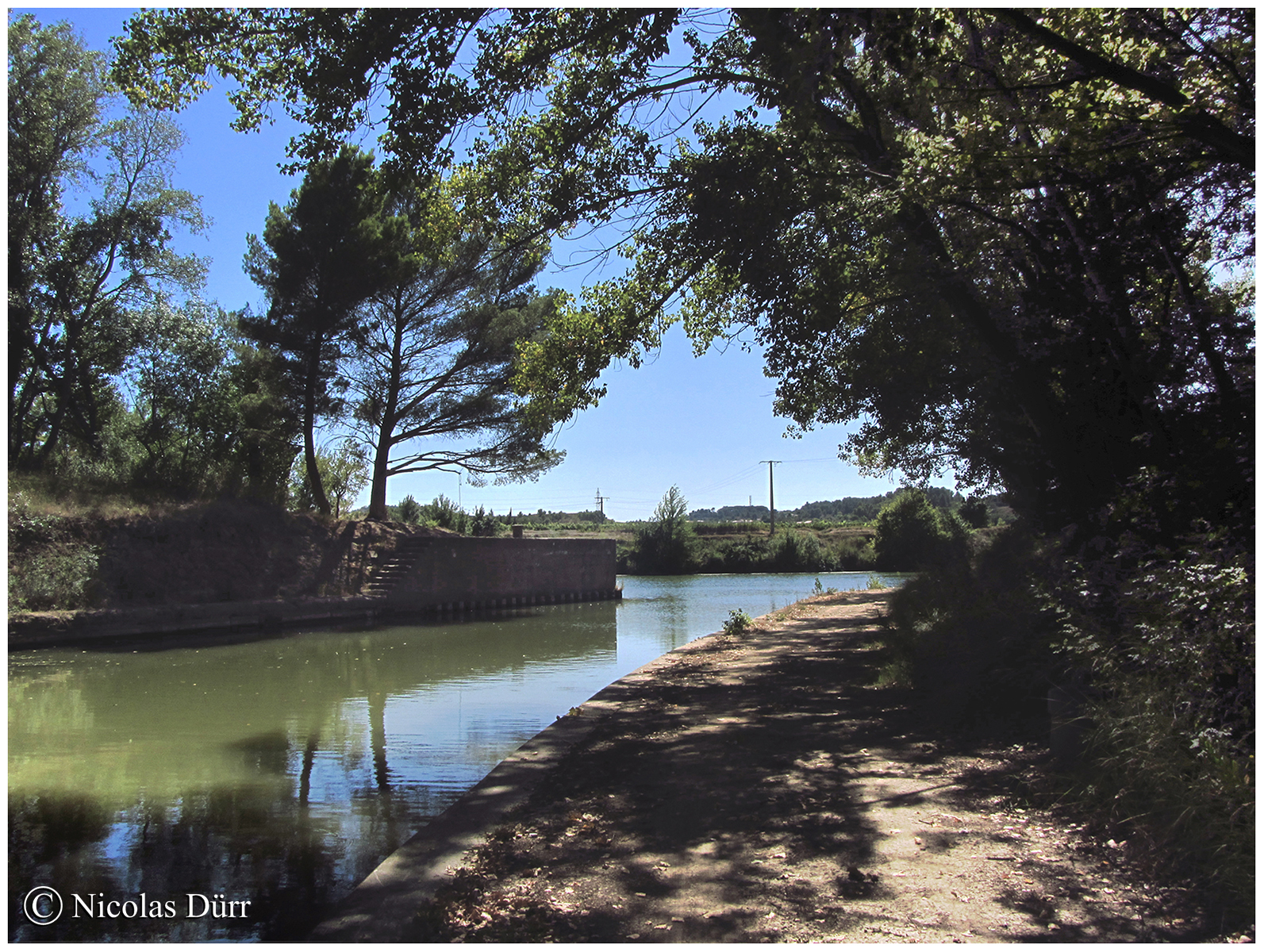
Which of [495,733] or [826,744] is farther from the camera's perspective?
[495,733]

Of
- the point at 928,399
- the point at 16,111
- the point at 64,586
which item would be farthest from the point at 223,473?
the point at 928,399

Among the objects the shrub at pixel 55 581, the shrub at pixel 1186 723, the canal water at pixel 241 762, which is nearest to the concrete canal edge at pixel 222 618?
the shrub at pixel 55 581

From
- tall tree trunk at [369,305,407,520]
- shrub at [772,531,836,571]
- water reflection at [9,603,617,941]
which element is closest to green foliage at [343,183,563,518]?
tall tree trunk at [369,305,407,520]

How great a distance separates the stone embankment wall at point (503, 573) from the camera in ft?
86.3

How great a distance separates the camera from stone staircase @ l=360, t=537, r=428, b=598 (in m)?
25.0

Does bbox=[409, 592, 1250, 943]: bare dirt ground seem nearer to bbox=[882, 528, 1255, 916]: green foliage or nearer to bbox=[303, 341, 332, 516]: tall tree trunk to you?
bbox=[882, 528, 1255, 916]: green foliage

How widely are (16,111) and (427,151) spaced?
57.4ft

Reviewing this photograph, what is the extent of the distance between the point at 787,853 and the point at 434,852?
1.68 m

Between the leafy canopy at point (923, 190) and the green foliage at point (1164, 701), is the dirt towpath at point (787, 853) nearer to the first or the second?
the green foliage at point (1164, 701)

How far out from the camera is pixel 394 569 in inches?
1013

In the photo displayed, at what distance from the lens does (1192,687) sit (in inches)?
149

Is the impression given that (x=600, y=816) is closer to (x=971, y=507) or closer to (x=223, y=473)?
(x=971, y=507)

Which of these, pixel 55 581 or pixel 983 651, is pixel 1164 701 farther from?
pixel 55 581

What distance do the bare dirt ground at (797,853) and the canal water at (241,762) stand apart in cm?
136
